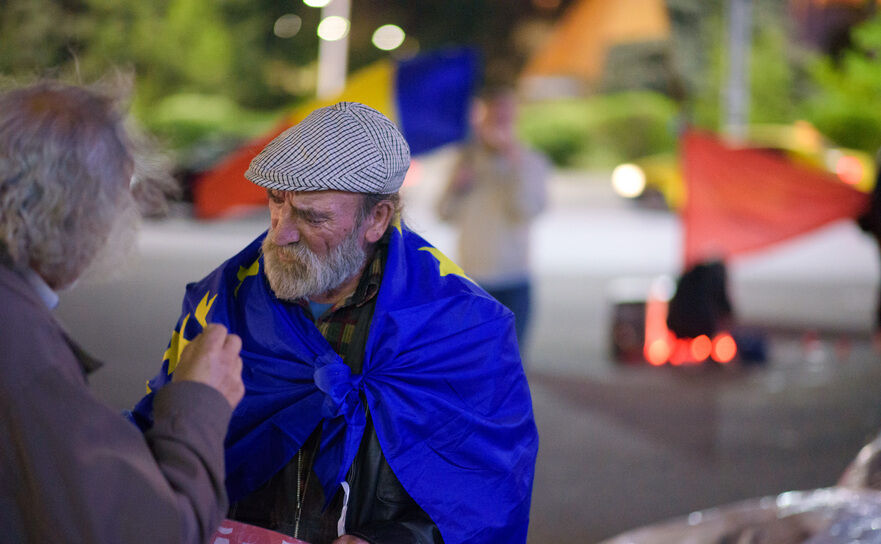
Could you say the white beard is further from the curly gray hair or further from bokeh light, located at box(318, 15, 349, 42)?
bokeh light, located at box(318, 15, 349, 42)

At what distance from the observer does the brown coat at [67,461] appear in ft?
4.91

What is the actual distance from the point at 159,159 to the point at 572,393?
236 inches

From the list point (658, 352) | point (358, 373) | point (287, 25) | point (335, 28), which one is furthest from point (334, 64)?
point (358, 373)

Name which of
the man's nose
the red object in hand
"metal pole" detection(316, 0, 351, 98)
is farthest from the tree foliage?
"metal pole" detection(316, 0, 351, 98)

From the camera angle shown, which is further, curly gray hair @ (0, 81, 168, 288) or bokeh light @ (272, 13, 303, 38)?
bokeh light @ (272, 13, 303, 38)

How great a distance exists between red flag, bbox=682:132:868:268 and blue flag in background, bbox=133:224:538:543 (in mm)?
4913

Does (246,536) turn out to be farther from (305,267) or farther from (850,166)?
(850,166)

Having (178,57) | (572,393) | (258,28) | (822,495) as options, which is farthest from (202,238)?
(258,28)

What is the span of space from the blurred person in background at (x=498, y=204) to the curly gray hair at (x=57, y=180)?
4895 mm

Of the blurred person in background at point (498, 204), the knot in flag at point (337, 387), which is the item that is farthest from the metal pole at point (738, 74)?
the knot in flag at point (337, 387)

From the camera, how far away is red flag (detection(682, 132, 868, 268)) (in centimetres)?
677

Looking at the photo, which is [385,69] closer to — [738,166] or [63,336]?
[738,166]

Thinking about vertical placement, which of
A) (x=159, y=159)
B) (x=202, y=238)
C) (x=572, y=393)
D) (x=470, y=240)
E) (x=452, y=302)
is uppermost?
(x=159, y=159)

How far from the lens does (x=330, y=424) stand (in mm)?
2408
